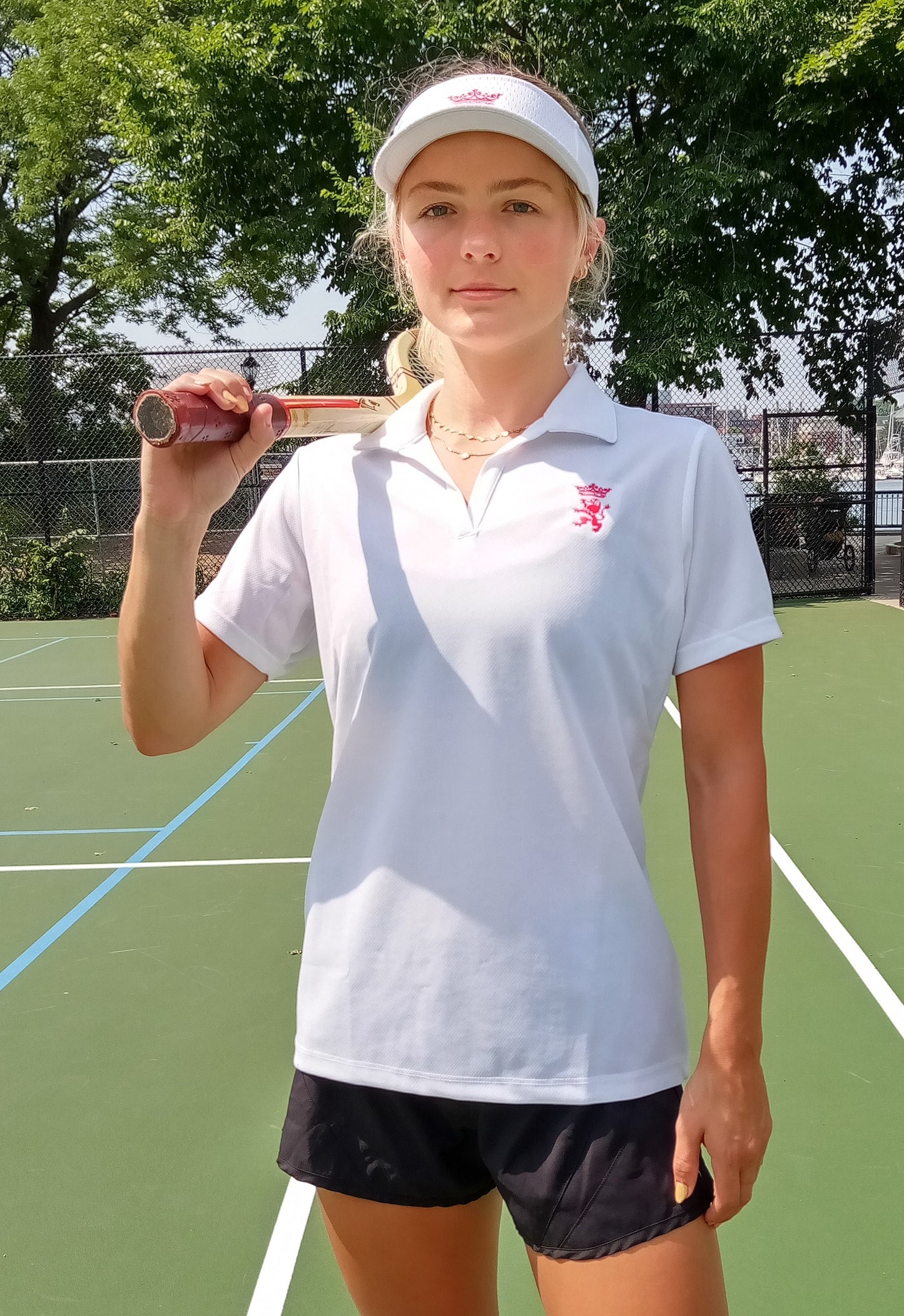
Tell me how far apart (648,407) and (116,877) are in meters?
9.64

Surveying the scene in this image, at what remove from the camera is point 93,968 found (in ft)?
13.0

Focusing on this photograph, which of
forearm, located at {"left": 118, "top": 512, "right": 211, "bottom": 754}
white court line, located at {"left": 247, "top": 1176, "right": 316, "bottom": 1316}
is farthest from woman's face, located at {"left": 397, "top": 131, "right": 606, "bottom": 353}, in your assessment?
white court line, located at {"left": 247, "top": 1176, "right": 316, "bottom": 1316}

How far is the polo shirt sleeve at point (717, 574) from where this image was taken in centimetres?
117

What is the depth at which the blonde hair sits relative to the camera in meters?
1.30

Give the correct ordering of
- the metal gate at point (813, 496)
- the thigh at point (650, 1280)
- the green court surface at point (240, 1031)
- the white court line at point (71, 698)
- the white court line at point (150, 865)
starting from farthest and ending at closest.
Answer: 1. the metal gate at point (813, 496)
2. the white court line at point (71, 698)
3. the white court line at point (150, 865)
4. the green court surface at point (240, 1031)
5. the thigh at point (650, 1280)

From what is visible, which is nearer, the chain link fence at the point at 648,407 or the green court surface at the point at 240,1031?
the green court surface at the point at 240,1031

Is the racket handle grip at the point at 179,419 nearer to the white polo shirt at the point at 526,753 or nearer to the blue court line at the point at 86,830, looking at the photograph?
the white polo shirt at the point at 526,753

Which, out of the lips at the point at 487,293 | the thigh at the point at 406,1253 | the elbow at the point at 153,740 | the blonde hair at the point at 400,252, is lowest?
the thigh at the point at 406,1253

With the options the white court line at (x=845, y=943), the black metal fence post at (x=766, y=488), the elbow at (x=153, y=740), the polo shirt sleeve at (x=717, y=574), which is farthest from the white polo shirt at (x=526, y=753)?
the black metal fence post at (x=766, y=488)

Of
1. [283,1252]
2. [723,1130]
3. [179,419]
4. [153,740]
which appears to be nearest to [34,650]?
[283,1252]

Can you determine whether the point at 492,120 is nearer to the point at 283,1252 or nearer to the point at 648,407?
the point at 283,1252

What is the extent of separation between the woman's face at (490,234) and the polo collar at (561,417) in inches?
3.6

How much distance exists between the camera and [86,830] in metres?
5.60

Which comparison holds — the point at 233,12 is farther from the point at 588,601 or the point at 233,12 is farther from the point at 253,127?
the point at 588,601
